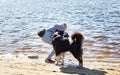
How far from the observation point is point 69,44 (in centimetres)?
956

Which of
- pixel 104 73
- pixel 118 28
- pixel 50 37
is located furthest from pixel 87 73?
pixel 118 28

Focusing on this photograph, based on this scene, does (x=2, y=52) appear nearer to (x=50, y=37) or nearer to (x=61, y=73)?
(x=50, y=37)

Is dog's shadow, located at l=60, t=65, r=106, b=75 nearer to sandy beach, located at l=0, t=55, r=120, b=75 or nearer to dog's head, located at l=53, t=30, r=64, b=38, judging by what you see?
sandy beach, located at l=0, t=55, r=120, b=75

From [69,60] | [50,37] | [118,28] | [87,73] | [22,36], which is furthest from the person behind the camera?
[118,28]

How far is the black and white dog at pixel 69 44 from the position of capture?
938cm

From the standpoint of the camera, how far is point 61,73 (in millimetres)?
8766

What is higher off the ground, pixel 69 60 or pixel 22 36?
pixel 22 36

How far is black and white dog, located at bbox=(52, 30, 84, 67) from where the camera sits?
9.38 m

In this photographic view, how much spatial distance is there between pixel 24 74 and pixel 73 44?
1.90 meters

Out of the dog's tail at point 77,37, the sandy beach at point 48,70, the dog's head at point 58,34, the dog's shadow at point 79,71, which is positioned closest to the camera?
the sandy beach at point 48,70

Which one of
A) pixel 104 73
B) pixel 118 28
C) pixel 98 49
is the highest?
pixel 118 28

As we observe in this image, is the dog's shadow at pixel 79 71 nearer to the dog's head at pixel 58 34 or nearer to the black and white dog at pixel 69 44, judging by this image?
the black and white dog at pixel 69 44

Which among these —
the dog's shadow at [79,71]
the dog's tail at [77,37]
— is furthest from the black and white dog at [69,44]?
the dog's shadow at [79,71]

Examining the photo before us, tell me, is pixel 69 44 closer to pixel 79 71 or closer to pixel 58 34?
pixel 58 34
